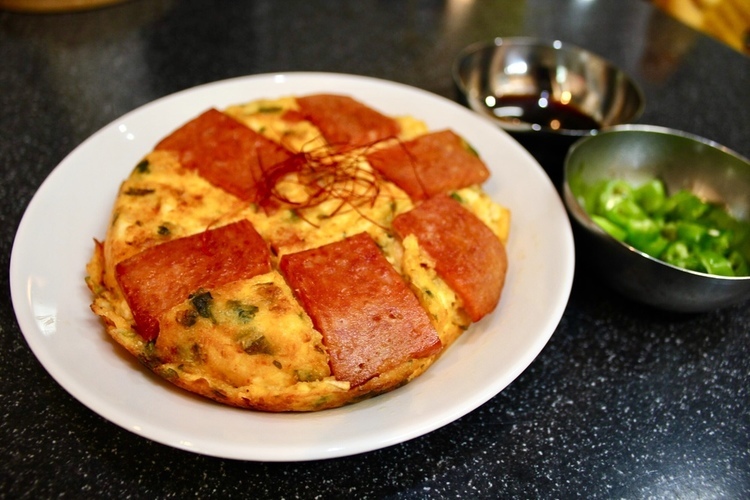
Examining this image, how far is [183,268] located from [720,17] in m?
5.33

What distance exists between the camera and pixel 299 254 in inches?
71.7

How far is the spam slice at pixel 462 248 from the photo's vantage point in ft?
6.25

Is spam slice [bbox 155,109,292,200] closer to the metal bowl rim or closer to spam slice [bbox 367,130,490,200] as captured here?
spam slice [bbox 367,130,490,200]

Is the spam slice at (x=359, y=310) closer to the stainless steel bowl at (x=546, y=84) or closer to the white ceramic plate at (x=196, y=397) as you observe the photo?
the white ceramic plate at (x=196, y=397)

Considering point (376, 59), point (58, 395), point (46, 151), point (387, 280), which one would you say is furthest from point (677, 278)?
point (46, 151)

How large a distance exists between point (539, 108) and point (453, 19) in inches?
A: 60.0

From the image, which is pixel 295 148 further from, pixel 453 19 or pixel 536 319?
pixel 453 19

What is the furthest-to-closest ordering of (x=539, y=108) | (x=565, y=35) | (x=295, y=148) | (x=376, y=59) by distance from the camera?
1. (x=565, y=35)
2. (x=376, y=59)
3. (x=539, y=108)
4. (x=295, y=148)

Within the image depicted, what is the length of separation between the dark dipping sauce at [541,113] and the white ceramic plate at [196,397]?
61cm

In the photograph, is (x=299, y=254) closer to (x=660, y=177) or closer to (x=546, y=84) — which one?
(x=660, y=177)

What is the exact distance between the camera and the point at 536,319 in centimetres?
185

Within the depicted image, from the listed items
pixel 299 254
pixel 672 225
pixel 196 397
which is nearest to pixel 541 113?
pixel 672 225

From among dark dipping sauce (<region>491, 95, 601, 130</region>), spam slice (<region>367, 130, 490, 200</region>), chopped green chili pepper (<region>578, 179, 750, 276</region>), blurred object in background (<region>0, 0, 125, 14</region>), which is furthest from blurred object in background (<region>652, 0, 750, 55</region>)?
blurred object in background (<region>0, 0, 125, 14</region>)

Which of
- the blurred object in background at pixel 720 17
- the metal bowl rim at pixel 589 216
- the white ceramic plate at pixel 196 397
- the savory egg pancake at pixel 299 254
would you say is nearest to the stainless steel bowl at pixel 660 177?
the metal bowl rim at pixel 589 216
